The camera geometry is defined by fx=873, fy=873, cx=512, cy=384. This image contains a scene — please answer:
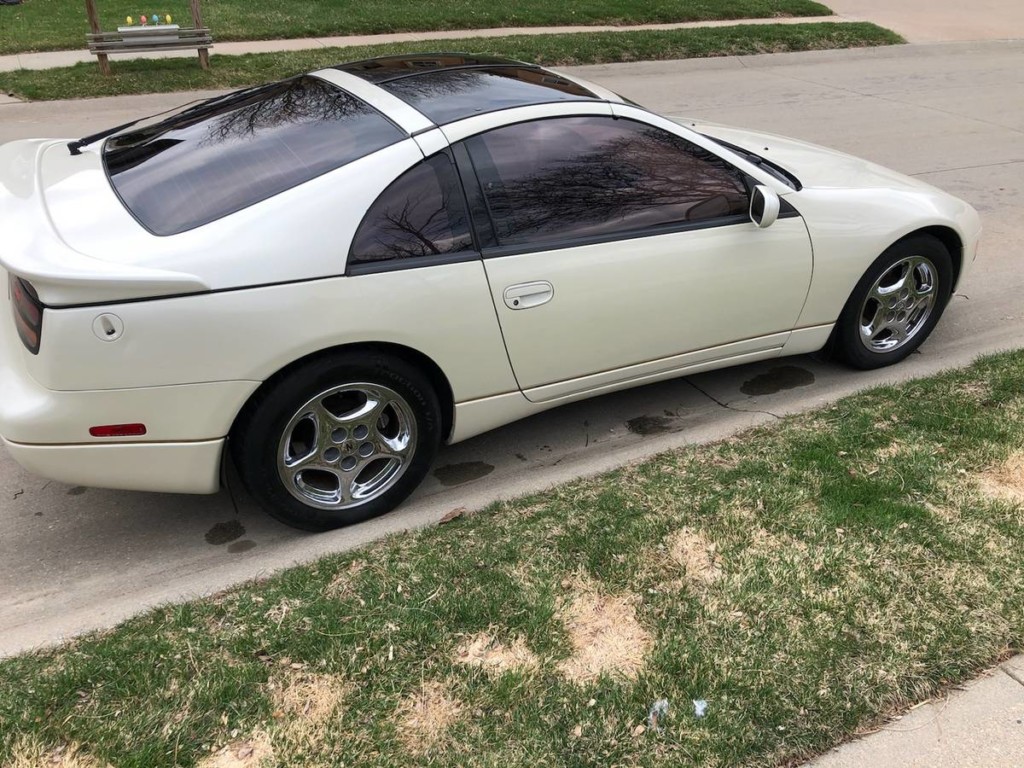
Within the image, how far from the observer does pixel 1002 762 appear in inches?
96.6

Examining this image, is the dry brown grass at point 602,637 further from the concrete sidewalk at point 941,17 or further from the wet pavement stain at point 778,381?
the concrete sidewalk at point 941,17

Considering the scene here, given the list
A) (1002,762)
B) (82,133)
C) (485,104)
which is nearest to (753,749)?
(1002,762)

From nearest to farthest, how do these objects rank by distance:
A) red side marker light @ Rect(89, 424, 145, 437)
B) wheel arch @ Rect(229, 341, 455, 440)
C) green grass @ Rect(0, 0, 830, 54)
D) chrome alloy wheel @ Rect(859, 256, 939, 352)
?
red side marker light @ Rect(89, 424, 145, 437)
wheel arch @ Rect(229, 341, 455, 440)
chrome alloy wheel @ Rect(859, 256, 939, 352)
green grass @ Rect(0, 0, 830, 54)

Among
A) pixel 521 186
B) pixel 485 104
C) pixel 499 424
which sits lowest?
pixel 499 424

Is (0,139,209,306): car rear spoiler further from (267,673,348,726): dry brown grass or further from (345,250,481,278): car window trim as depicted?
(267,673,348,726): dry brown grass

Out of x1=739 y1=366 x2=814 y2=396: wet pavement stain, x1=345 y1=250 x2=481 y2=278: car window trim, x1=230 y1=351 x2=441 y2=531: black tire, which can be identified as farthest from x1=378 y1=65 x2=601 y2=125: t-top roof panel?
x1=739 y1=366 x2=814 y2=396: wet pavement stain

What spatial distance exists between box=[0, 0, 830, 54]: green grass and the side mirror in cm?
1053

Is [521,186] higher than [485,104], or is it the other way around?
[485,104]

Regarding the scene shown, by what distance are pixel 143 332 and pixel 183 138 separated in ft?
3.89

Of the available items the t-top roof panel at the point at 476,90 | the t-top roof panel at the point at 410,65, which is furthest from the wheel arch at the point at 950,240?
the t-top roof panel at the point at 410,65

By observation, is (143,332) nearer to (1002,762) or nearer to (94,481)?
(94,481)

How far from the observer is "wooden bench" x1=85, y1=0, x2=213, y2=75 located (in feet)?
33.3

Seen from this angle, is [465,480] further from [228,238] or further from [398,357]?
[228,238]

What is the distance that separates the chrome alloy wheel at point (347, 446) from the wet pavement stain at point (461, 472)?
383 mm
